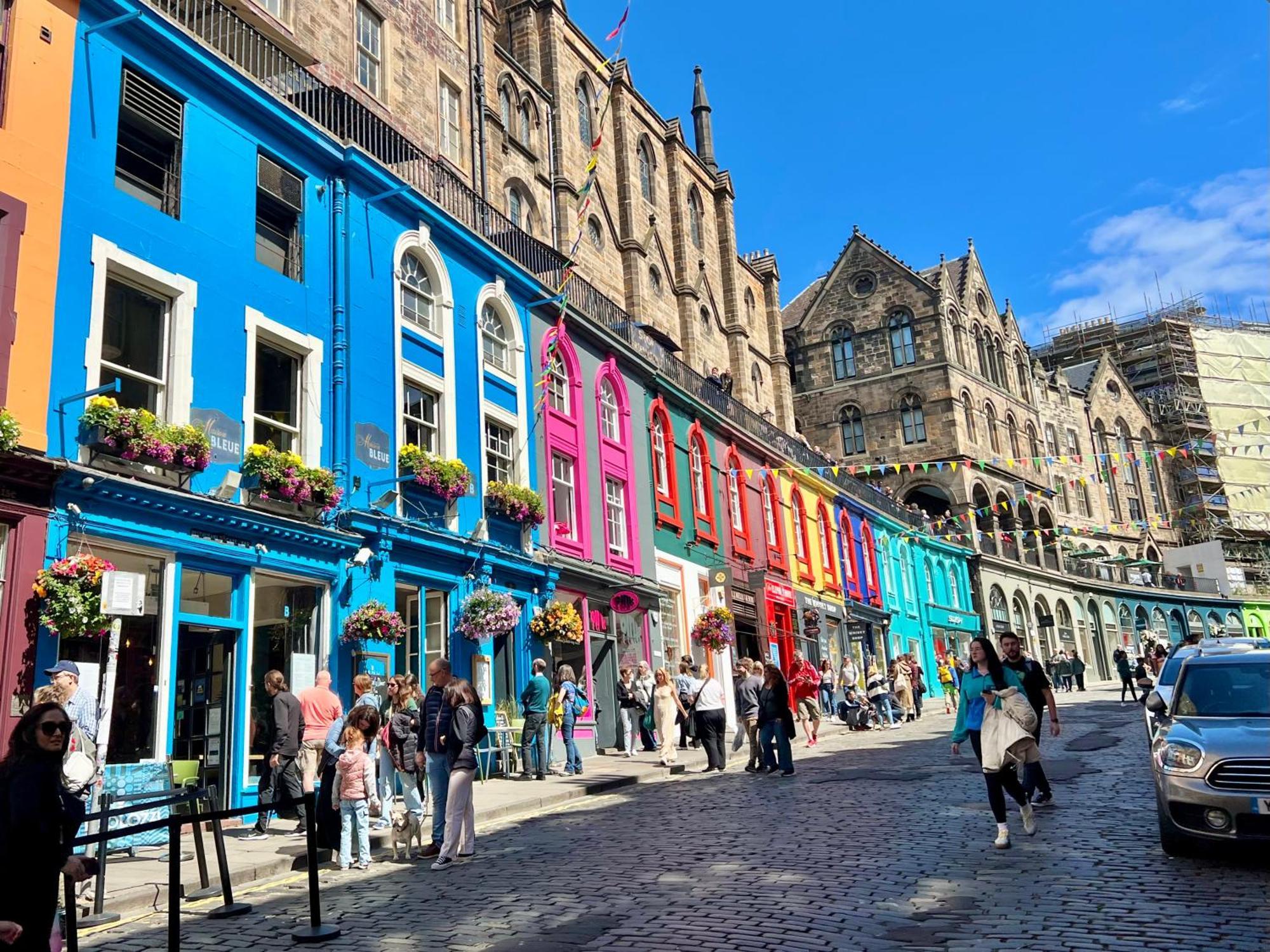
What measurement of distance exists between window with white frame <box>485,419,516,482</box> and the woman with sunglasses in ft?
47.2

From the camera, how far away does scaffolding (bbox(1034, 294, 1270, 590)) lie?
2606 inches

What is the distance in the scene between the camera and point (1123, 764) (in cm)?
1406

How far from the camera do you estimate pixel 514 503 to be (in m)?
18.9

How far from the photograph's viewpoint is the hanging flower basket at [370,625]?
14.6 metres

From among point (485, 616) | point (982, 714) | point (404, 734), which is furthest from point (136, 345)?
point (982, 714)

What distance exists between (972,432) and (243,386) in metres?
46.3

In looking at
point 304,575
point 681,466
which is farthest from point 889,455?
point 304,575

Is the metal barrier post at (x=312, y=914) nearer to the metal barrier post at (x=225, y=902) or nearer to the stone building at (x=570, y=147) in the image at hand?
the metal barrier post at (x=225, y=902)

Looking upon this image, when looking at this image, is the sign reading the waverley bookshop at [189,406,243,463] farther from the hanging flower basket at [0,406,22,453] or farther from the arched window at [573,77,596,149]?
the arched window at [573,77,596,149]

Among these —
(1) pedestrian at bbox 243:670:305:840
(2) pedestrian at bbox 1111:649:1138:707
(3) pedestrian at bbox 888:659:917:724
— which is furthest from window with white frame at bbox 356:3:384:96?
(2) pedestrian at bbox 1111:649:1138:707

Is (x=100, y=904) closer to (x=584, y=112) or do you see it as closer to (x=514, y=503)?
(x=514, y=503)

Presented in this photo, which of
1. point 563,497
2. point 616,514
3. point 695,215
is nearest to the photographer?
point 563,497

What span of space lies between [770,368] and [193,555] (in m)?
34.4

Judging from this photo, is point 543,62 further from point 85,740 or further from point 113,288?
point 85,740
